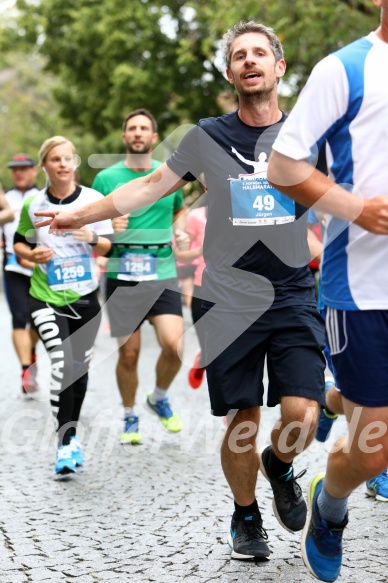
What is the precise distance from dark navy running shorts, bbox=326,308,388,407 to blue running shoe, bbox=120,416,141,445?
4.05 m

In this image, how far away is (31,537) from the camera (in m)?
4.76

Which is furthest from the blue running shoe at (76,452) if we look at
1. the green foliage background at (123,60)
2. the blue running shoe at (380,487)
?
the green foliage background at (123,60)

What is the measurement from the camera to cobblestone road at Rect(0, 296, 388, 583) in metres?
4.18

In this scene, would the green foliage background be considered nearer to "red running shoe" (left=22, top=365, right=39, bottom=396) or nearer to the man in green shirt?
"red running shoe" (left=22, top=365, right=39, bottom=396)

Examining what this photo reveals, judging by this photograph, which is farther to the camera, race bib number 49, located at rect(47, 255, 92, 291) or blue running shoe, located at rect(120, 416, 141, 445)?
blue running shoe, located at rect(120, 416, 141, 445)

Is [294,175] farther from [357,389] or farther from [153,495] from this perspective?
[153,495]

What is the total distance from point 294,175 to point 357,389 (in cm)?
72

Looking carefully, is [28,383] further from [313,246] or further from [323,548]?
[323,548]

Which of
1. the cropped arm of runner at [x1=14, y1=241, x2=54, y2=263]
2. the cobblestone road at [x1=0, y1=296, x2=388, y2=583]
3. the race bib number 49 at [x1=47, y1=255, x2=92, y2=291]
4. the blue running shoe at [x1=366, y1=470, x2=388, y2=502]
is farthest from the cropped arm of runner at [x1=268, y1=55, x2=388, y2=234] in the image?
the race bib number 49 at [x1=47, y1=255, x2=92, y2=291]

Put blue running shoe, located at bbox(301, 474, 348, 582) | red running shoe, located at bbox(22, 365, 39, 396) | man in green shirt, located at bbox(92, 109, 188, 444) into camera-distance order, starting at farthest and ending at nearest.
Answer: red running shoe, located at bbox(22, 365, 39, 396)
man in green shirt, located at bbox(92, 109, 188, 444)
blue running shoe, located at bbox(301, 474, 348, 582)

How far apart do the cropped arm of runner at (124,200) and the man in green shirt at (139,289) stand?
2745 mm

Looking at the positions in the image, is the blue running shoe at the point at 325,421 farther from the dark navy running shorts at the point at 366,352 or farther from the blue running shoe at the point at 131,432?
the dark navy running shorts at the point at 366,352

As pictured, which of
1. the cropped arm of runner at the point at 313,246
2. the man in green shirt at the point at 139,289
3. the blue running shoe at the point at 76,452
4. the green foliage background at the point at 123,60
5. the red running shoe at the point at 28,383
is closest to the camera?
the cropped arm of runner at the point at 313,246

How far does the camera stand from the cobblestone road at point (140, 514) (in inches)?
165
